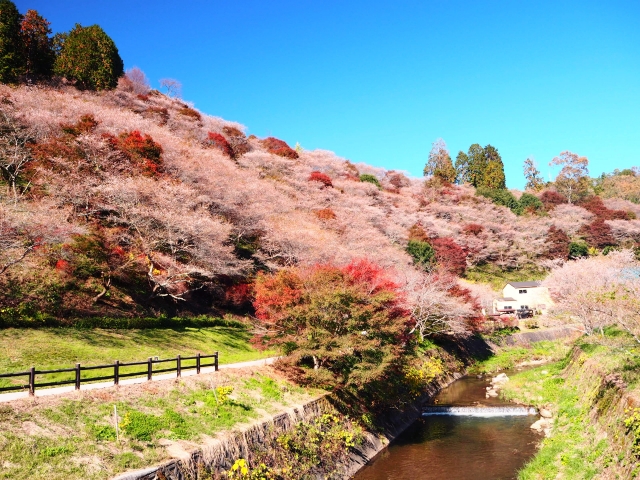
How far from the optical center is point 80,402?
44.7 ft

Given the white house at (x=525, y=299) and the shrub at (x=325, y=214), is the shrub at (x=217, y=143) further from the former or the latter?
the white house at (x=525, y=299)

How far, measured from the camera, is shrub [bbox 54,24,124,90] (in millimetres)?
56688

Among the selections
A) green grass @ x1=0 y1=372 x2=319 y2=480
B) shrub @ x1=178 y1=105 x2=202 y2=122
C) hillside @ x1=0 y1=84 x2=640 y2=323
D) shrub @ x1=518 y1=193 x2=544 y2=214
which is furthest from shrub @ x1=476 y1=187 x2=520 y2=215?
green grass @ x1=0 y1=372 x2=319 y2=480

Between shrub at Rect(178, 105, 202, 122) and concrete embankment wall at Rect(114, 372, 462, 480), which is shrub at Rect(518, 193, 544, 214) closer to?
shrub at Rect(178, 105, 202, 122)

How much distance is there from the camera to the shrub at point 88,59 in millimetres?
56688

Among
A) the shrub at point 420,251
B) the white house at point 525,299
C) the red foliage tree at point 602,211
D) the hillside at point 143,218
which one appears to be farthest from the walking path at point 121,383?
the red foliage tree at point 602,211

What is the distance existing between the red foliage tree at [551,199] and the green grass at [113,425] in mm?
88910

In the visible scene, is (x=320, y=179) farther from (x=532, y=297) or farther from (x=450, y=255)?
(x=532, y=297)

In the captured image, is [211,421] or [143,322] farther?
[143,322]

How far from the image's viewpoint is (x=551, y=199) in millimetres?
92688

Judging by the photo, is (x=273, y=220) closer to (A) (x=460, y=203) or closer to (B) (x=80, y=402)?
(B) (x=80, y=402)

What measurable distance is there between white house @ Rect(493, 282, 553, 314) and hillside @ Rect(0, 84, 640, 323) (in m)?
12.3

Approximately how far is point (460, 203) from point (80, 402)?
84.5 meters

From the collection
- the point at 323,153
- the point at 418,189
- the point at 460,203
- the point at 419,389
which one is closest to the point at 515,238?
the point at 460,203
